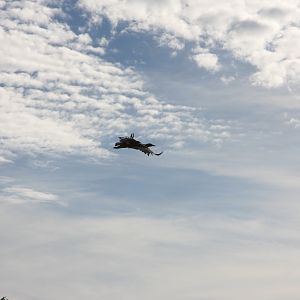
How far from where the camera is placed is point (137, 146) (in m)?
48.3

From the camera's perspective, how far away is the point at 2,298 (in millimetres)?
174625

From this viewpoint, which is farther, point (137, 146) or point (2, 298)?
point (2, 298)

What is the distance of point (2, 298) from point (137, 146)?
457 feet
